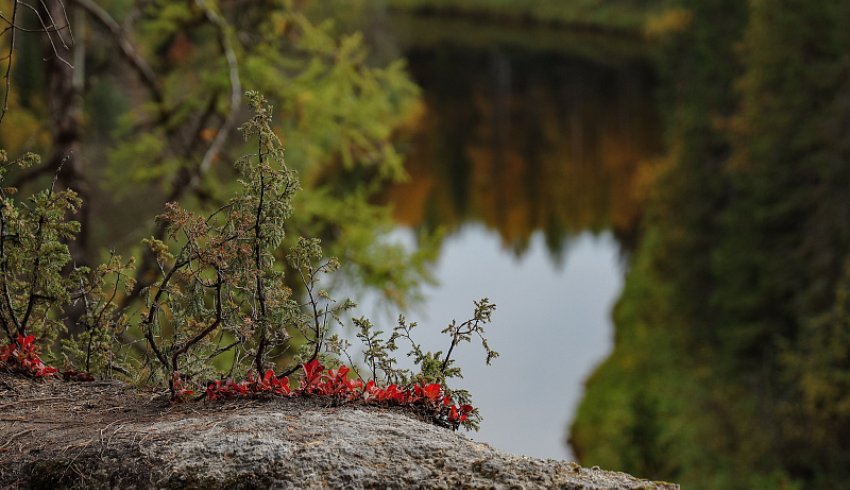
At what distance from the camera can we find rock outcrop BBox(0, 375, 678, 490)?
7.58 ft

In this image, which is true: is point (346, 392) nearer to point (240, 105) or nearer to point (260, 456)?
point (260, 456)

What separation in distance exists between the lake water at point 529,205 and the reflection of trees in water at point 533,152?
0.24 ft

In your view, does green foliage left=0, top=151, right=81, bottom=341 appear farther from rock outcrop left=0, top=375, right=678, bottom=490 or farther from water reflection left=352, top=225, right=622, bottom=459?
water reflection left=352, top=225, right=622, bottom=459

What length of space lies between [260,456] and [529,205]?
131 feet

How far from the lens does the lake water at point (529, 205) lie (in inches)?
995

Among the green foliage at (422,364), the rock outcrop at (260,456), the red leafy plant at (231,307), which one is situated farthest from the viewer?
the green foliage at (422,364)

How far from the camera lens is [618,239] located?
37875 mm

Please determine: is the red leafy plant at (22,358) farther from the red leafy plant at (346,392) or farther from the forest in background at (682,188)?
the forest in background at (682,188)

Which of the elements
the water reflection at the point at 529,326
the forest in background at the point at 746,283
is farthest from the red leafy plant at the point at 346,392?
the forest in background at the point at 746,283

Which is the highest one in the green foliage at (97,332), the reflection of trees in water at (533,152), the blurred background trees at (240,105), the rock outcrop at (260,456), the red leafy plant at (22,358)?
the reflection of trees in water at (533,152)

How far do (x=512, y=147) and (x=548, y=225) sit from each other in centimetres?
812

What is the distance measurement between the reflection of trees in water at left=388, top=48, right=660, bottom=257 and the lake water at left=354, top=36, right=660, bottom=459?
0.24ft

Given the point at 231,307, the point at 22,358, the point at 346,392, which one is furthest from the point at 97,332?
the point at 346,392

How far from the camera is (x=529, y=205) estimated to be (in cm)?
4203
